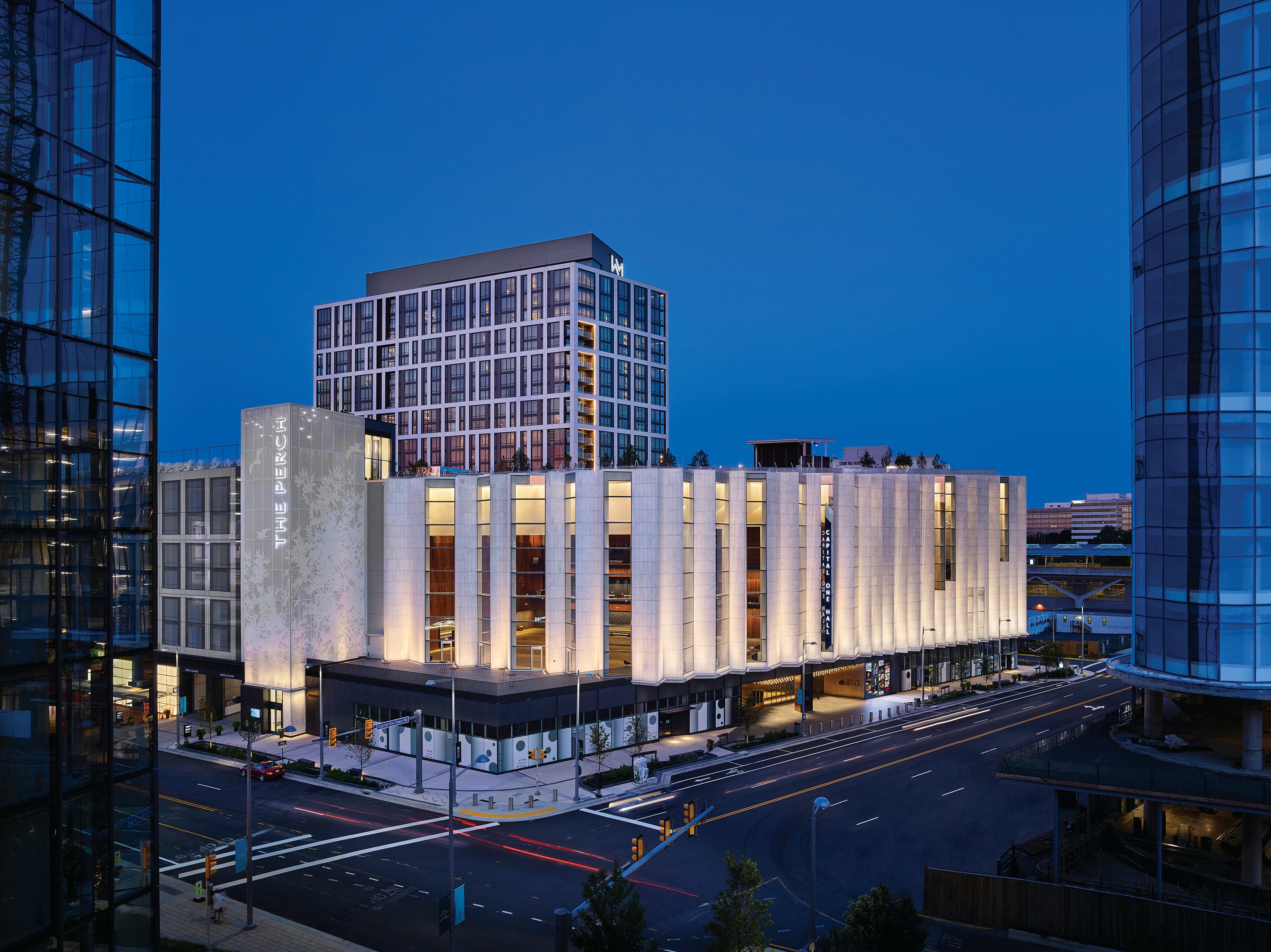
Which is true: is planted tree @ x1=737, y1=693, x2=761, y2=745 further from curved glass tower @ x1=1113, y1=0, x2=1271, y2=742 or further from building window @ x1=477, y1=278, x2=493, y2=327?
building window @ x1=477, y1=278, x2=493, y2=327

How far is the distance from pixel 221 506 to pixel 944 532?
74509 mm

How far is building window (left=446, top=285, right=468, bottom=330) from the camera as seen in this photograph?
137250 mm

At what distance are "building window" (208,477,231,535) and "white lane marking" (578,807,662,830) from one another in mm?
43960

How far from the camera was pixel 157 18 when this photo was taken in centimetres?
2030

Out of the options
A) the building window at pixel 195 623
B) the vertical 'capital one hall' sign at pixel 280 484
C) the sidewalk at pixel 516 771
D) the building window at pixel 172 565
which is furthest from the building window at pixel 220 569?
the sidewalk at pixel 516 771

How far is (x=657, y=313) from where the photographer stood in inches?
5704

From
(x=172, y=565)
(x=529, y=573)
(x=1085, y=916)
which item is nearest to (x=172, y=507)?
(x=172, y=565)

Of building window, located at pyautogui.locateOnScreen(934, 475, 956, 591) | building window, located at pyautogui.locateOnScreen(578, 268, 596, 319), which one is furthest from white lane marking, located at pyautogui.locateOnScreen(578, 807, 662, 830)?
building window, located at pyautogui.locateOnScreen(578, 268, 596, 319)

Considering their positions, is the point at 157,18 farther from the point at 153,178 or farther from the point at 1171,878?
the point at 1171,878

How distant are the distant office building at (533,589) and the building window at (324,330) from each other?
87.7 meters

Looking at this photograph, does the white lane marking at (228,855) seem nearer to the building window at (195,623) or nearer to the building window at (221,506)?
the building window at (221,506)

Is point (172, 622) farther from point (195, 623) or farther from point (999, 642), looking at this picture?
point (999, 642)

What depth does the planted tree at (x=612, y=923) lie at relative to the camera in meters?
26.3

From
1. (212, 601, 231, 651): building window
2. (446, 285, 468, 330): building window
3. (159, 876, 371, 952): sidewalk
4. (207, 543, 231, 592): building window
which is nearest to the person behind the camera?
(159, 876, 371, 952): sidewalk
